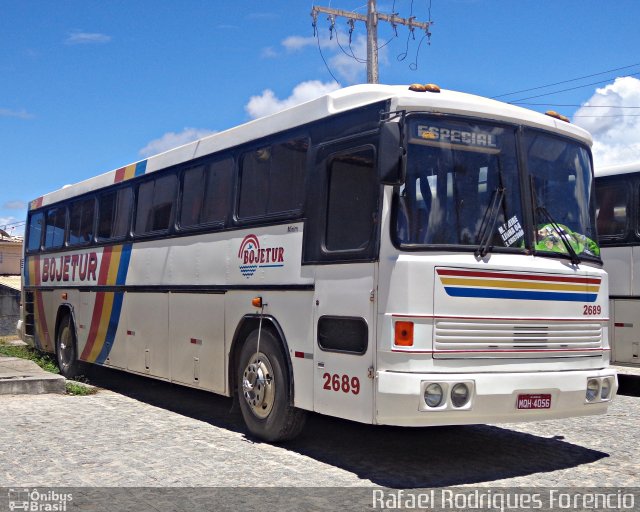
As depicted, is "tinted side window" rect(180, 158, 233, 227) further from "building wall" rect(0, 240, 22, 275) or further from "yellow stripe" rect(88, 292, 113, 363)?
"building wall" rect(0, 240, 22, 275)

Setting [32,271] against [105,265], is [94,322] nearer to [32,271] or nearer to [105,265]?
[105,265]

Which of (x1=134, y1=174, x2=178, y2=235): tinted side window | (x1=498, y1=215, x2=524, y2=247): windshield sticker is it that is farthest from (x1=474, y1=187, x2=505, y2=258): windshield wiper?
(x1=134, y1=174, x2=178, y2=235): tinted side window

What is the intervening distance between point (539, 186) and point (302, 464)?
3240 mm

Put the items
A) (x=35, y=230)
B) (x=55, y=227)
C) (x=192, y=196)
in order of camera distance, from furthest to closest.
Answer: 1. (x=35, y=230)
2. (x=55, y=227)
3. (x=192, y=196)

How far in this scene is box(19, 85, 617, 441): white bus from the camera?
6844 millimetres

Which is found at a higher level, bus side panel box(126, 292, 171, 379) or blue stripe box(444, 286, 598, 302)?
blue stripe box(444, 286, 598, 302)

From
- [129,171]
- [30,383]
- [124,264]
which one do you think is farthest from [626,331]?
[30,383]

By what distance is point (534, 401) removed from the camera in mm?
7180

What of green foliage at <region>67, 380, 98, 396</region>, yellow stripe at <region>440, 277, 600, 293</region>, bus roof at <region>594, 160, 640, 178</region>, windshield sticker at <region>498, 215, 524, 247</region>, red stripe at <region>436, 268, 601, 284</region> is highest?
bus roof at <region>594, 160, 640, 178</region>

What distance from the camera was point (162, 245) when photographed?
1114 centimetres

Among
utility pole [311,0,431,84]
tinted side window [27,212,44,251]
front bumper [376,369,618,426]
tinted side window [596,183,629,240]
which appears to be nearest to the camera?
front bumper [376,369,618,426]

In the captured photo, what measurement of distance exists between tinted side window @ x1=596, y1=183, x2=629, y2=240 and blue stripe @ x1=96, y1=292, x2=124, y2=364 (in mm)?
→ 7324

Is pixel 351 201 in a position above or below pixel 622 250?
below

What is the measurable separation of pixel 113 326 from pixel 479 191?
23.8 ft
